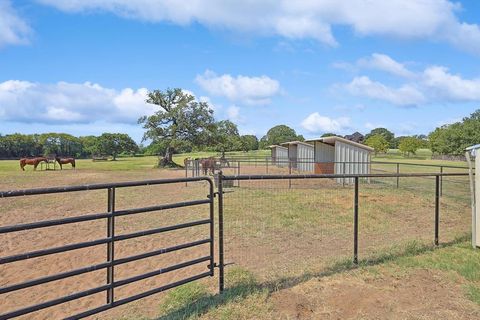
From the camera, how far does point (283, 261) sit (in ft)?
19.9

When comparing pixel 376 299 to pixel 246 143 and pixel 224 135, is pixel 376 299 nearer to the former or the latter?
pixel 224 135

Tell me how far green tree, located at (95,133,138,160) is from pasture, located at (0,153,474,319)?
78.6 meters

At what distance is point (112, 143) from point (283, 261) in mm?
87036

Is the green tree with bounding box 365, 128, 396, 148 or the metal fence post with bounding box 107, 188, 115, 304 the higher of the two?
the green tree with bounding box 365, 128, 396, 148

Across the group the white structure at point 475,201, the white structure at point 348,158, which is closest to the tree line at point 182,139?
the white structure at point 348,158

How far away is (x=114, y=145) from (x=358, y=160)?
76.5 m

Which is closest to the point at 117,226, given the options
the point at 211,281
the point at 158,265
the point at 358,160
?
the point at 158,265

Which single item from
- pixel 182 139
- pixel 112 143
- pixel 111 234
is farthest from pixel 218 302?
pixel 112 143

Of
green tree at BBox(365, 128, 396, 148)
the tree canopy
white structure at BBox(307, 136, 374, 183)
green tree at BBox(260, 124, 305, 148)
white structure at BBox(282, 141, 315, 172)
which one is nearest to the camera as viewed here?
white structure at BBox(307, 136, 374, 183)

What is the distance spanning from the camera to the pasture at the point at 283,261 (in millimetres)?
4293

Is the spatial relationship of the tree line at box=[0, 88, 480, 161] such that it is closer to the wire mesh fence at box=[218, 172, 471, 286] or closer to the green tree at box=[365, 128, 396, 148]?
the green tree at box=[365, 128, 396, 148]

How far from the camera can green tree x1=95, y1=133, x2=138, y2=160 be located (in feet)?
286

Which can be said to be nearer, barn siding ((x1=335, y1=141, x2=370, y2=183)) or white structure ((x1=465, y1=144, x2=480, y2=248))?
white structure ((x1=465, y1=144, x2=480, y2=248))

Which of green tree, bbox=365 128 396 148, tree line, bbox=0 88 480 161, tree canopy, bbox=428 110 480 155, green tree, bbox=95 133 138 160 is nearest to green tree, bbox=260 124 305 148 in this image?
tree line, bbox=0 88 480 161
